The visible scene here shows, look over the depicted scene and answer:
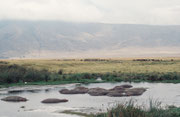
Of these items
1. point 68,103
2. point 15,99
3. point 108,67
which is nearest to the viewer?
point 68,103

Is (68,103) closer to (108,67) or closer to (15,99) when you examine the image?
(15,99)

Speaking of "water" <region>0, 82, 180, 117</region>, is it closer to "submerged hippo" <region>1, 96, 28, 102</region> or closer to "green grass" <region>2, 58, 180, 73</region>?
"submerged hippo" <region>1, 96, 28, 102</region>

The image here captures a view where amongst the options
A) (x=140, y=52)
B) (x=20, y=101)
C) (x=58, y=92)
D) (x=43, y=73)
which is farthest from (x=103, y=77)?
(x=140, y=52)

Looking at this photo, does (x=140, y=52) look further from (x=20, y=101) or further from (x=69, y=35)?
(x=20, y=101)

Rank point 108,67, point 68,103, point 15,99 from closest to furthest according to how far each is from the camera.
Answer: point 68,103 → point 15,99 → point 108,67

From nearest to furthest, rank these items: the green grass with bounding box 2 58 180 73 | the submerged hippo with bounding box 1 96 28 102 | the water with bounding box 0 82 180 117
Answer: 1. the water with bounding box 0 82 180 117
2. the submerged hippo with bounding box 1 96 28 102
3. the green grass with bounding box 2 58 180 73

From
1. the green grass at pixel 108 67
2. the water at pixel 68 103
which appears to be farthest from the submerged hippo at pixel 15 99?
the green grass at pixel 108 67

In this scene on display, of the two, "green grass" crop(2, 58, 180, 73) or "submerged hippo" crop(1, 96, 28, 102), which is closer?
"submerged hippo" crop(1, 96, 28, 102)

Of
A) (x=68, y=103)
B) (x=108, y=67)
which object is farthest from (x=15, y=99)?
(x=108, y=67)

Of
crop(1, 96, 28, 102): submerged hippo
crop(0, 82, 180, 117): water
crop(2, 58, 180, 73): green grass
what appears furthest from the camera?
crop(2, 58, 180, 73): green grass

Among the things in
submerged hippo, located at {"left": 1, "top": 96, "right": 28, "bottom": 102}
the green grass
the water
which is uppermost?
the green grass

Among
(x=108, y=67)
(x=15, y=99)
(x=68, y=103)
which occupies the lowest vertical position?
(x=68, y=103)

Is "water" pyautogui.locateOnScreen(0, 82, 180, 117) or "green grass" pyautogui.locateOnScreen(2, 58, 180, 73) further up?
"green grass" pyautogui.locateOnScreen(2, 58, 180, 73)

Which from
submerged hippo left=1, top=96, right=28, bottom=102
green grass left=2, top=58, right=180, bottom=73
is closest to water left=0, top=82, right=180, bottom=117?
submerged hippo left=1, top=96, right=28, bottom=102
